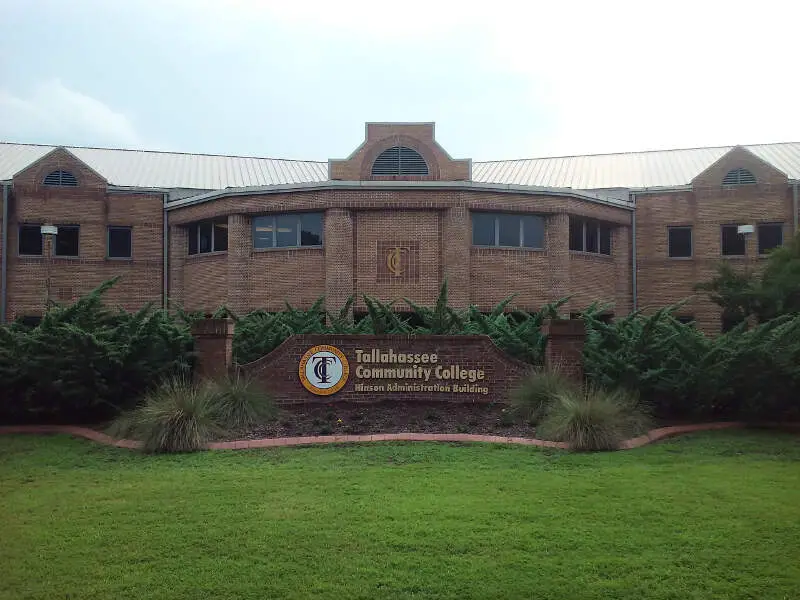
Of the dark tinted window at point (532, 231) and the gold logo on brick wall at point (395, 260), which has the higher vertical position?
the dark tinted window at point (532, 231)

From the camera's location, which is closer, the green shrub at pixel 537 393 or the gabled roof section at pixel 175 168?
the green shrub at pixel 537 393

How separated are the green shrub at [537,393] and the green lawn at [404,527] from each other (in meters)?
2.26

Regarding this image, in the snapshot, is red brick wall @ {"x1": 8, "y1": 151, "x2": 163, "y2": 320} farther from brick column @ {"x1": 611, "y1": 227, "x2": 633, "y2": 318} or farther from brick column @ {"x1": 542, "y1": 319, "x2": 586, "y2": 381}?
brick column @ {"x1": 542, "y1": 319, "x2": 586, "y2": 381}

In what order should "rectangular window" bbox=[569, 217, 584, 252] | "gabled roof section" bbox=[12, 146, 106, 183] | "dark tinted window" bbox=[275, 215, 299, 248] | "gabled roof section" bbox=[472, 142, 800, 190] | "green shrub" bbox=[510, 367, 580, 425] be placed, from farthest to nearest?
"gabled roof section" bbox=[472, 142, 800, 190], "gabled roof section" bbox=[12, 146, 106, 183], "rectangular window" bbox=[569, 217, 584, 252], "dark tinted window" bbox=[275, 215, 299, 248], "green shrub" bbox=[510, 367, 580, 425]

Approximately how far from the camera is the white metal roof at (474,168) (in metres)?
28.8

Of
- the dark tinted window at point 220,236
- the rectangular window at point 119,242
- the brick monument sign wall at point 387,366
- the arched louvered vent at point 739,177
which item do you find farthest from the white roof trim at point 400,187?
the brick monument sign wall at point 387,366

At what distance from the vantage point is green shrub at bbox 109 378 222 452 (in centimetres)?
1085

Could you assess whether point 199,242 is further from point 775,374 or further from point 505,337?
point 775,374

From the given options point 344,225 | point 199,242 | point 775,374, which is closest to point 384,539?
point 775,374

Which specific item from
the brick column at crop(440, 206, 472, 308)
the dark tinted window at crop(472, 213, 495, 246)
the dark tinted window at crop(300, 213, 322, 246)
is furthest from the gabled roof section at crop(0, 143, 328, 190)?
the brick column at crop(440, 206, 472, 308)

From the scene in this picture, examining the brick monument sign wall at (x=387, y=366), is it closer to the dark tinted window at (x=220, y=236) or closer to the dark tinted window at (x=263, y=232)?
the dark tinted window at (x=263, y=232)

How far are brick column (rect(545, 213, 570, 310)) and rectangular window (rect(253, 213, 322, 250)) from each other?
7.21 m

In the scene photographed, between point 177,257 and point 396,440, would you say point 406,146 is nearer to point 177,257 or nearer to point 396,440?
point 177,257

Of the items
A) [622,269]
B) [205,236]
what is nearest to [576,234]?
[622,269]
